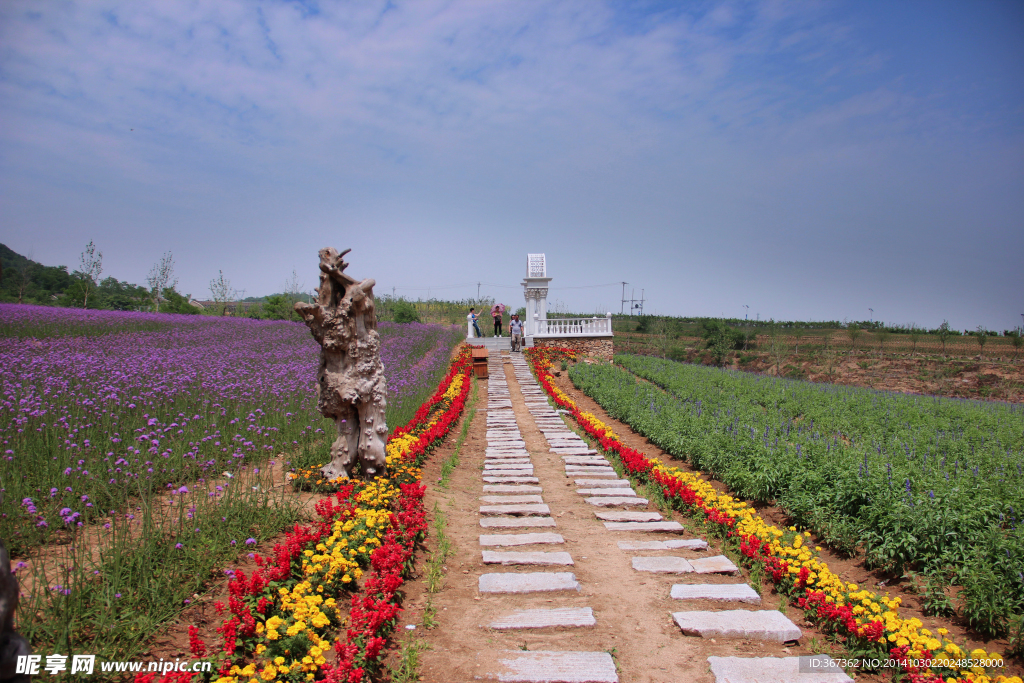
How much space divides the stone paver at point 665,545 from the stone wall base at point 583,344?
16347 millimetres

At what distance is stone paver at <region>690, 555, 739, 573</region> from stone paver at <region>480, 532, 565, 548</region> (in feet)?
4.50

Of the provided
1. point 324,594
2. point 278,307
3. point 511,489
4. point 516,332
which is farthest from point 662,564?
point 278,307

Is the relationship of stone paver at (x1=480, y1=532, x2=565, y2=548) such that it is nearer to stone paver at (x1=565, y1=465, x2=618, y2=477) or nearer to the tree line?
stone paver at (x1=565, y1=465, x2=618, y2=477)

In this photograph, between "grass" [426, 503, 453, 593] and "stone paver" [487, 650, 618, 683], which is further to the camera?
"grass" [426, 503, 453, 593]

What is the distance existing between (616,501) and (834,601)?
2.94 metres

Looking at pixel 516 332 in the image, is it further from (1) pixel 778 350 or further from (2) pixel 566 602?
(1) pixel 778 350

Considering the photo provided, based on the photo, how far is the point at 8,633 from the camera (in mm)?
1521

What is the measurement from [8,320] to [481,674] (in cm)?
1560

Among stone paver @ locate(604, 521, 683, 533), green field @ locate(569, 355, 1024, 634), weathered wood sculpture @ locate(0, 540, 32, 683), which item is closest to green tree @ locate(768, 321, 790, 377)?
green field @ locate(569, 355, 1024, 634)

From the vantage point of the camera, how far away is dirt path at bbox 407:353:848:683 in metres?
3.52

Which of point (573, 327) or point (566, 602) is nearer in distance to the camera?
point (566, 602)

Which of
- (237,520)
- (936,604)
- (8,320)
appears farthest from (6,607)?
(8,320)

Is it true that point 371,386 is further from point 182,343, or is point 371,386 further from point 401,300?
point 401,300

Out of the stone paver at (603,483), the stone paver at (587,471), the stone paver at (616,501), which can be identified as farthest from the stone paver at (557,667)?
the stone paver at (587,471)
